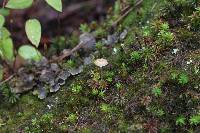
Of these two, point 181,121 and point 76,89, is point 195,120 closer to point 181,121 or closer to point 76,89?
point 181,121

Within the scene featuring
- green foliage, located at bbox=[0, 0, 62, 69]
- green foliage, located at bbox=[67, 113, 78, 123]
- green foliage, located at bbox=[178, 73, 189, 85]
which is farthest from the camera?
green foliage, located at bbox=[0, 0, 62, 69]

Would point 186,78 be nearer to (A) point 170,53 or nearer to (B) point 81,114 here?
(A) point 170,53

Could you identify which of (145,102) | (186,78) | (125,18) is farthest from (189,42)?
(125,18)

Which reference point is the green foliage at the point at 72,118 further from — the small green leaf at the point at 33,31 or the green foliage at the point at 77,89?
the small green leaf at the point at 33,31

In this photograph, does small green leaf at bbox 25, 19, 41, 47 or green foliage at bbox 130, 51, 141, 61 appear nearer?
green foliage at bbox 130, 51, 141, 61

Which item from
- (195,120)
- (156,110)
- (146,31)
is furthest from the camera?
(146,31)

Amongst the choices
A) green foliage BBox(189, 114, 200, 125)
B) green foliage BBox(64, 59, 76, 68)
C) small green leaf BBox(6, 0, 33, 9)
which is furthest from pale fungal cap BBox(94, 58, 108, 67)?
green foliage BBox(189, 114, 200, 125)

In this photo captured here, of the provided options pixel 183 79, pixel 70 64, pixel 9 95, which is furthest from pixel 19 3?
pixel 183 79

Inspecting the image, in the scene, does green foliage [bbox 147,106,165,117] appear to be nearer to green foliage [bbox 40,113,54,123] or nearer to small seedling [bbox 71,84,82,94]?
small seedling [bbox 71,84,82,94]

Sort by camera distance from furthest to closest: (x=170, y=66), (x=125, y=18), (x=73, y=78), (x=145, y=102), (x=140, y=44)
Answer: (x=125, y=18), (x=73, y=78), (x=140, y=44), (x=170, y=66), (x=145, y=102)

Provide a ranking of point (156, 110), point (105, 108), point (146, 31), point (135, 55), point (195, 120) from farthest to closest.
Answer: point (146, 31) < point (135, 55) < point (105, 108) < point (156, 110) < point (195, 120)

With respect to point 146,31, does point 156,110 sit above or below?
below
